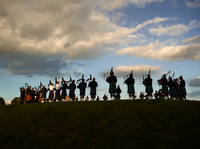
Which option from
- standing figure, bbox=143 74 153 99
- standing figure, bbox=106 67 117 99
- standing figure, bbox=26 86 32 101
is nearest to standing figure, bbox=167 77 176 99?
standing figure, bbox=143 74 153 99

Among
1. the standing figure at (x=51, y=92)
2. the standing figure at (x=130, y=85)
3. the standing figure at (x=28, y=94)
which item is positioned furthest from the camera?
the standing figure at (x=28, y=94)

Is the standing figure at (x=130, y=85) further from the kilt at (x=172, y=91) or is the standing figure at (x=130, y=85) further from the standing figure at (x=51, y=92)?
the standing figure at (x=51, y=92)

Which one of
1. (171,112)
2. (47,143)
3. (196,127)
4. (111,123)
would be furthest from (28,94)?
(196,127)

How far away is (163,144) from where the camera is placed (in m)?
7.95

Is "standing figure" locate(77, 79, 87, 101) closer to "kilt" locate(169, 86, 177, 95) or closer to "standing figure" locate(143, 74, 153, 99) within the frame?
"standing figure" locate(143, 74, 153, 99)

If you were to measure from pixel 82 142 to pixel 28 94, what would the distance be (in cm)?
1676

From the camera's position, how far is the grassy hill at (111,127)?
860 centimetres

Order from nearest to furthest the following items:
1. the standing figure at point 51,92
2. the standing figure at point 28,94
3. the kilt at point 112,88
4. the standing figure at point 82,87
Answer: the kilt at point 112,88 < the standing figure at point 82,87 < the standing figure at point 51,92 < the standing figure at point 28,94

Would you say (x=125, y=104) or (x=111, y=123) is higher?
(x=125, y=104)

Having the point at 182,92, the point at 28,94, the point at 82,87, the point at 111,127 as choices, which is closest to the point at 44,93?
the point at 28,94

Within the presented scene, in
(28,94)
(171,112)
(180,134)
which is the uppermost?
(28,94)

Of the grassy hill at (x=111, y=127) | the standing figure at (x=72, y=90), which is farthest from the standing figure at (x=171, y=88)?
the standing figure at (x=72, y=90)

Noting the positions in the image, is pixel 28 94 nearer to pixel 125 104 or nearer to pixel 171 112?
pixel 125 104

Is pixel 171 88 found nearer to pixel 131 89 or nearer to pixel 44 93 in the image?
pixel 131 89
